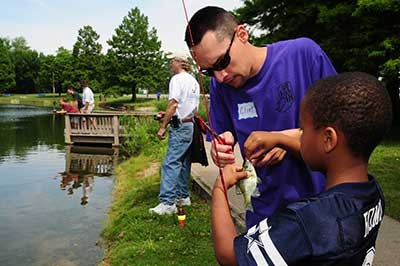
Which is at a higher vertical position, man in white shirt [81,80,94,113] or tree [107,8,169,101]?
tree [107,8,169,101]

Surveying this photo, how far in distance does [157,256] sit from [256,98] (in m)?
3.07

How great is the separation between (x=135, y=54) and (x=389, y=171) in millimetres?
43567

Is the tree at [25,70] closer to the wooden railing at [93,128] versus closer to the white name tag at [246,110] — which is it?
the wooden railing at [93,128]

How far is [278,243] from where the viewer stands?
1.32 m

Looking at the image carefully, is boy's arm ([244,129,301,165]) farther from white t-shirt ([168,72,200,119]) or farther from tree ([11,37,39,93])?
tree ([11,37,39,93])

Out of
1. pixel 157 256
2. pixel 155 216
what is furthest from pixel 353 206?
pixel 155 216

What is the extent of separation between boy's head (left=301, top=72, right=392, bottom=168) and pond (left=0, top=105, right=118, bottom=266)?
4470 millimetres

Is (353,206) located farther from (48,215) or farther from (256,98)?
(48,215)

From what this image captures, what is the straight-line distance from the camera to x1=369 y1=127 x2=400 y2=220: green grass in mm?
5958

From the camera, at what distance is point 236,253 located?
4.83 feet

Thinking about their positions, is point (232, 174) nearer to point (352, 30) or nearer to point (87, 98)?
point (352, 30)

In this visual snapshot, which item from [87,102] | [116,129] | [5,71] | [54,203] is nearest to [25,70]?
[5,71]

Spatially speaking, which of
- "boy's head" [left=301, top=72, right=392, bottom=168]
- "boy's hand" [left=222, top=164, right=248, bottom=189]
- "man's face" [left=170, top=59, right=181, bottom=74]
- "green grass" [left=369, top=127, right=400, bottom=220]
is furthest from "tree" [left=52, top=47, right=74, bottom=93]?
"boy's head" [left=301, top=72, right=392, bottom=168]

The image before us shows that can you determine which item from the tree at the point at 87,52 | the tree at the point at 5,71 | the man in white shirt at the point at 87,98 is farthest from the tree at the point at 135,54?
the tree at the point at 5,71
